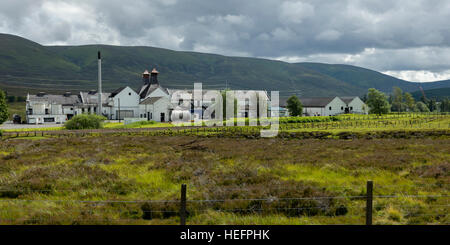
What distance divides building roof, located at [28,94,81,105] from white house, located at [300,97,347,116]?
85.4 meters

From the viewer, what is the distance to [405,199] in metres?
13.5

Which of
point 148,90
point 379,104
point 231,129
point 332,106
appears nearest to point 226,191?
point 231,129

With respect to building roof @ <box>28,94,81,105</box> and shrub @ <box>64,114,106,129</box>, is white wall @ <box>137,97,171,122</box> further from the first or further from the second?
building roof @ <box>28,94,81,105</box>

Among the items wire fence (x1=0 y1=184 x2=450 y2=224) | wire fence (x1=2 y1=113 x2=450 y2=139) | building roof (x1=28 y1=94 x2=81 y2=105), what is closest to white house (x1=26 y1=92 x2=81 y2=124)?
building roof (x1=28 y1=94 x2=81 y2=105)

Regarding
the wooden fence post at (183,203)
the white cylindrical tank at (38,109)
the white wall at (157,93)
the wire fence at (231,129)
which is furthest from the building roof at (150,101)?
the wooden fence post at (183,203)

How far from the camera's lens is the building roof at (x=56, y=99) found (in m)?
110

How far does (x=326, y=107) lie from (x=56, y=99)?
9772 cm

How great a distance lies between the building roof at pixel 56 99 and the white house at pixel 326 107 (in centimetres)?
8537

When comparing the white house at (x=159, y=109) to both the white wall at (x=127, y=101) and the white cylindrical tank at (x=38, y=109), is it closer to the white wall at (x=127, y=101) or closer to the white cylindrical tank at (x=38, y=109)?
the white wall at (x=127, y=101)

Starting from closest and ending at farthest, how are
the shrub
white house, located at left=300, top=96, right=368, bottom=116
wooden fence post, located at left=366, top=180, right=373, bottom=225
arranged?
1. wooden fence post, located at left=366, top=180, right=373, bottom=225
2. the shrub
3. white house, located at left=300, top=96, right=368, bottom=116

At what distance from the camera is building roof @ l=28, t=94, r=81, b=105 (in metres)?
110

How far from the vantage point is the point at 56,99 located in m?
115

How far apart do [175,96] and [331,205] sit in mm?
103464

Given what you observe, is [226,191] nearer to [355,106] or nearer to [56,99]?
[56,99]
